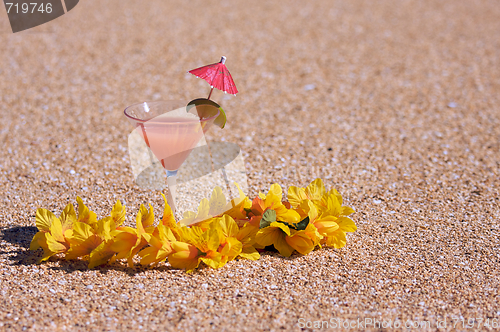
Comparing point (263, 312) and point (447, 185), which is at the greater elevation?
point (263, 312)

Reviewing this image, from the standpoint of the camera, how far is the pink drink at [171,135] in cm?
212

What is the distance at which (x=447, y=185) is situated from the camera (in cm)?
321

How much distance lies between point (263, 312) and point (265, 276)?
0.87 ft

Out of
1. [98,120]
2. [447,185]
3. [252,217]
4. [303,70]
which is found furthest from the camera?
[303,70]

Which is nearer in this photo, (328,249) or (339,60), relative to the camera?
(328,249)

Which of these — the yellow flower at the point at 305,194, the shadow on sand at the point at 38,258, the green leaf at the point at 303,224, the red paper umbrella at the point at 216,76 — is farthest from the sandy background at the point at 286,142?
the red paper umbrella at the point at 216,76

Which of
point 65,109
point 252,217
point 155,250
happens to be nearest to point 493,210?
point 252,217

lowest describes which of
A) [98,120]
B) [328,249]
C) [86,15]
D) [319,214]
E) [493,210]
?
[493,210]

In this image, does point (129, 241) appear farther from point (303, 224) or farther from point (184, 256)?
point (303, 224)

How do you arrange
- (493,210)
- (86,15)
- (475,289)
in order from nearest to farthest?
(475,289), (493,210), (86,15)

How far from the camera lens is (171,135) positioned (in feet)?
7.02

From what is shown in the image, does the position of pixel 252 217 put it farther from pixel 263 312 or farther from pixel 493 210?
pixel 493 210

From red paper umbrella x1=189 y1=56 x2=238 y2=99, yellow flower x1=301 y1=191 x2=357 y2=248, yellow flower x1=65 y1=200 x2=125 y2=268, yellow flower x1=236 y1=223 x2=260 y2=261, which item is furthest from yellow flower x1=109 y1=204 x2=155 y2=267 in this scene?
yellow flower x1=301 y1=191 x2=357 y2=248

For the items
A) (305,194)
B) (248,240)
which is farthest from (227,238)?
(305,194)
